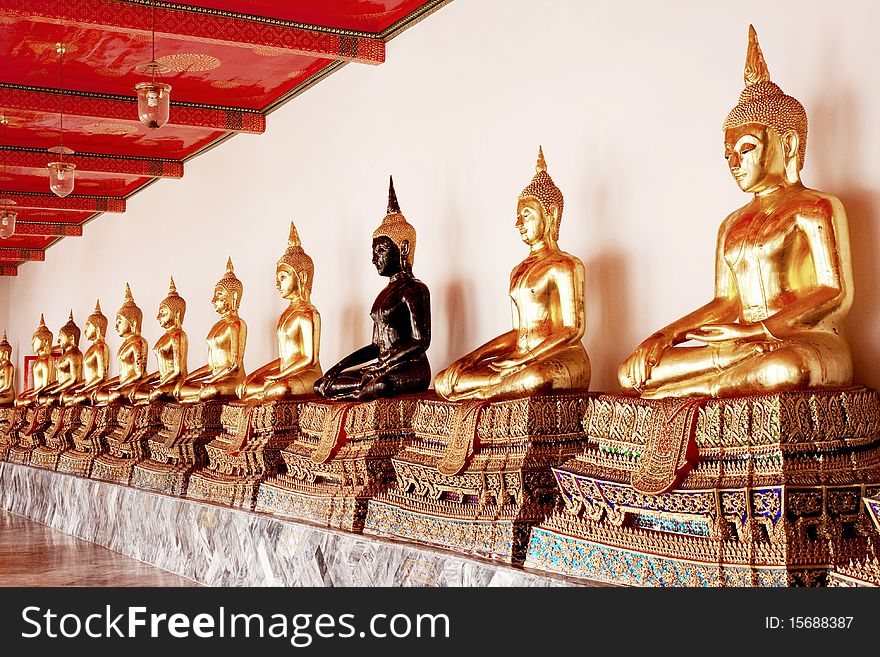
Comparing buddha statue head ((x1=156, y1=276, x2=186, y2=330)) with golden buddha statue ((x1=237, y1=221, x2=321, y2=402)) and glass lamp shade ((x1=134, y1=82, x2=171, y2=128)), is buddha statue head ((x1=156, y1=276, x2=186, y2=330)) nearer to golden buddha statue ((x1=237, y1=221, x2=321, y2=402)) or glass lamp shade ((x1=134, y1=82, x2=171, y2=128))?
golden buddha statue ((x1=237, y1=221, x2=321, y2=402))

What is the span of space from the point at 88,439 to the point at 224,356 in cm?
209

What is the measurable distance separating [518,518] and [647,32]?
6.87 ft

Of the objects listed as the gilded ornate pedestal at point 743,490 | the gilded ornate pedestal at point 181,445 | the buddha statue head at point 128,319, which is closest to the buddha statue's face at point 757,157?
the gilded ornate pedestal at point 743,490

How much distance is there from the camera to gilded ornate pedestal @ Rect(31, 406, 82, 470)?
880 cm

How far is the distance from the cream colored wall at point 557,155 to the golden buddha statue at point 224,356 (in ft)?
1.90

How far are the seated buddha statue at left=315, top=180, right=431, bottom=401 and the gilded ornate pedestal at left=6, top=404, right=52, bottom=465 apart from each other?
5.46m

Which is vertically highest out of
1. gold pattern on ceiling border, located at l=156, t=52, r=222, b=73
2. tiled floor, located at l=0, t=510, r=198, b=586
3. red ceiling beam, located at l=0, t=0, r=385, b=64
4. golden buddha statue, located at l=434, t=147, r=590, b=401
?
gold pattern on ceiling border, located at l=156, t=52, r=222, b=73

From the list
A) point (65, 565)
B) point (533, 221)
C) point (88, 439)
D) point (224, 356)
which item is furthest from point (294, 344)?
point (88, 439)

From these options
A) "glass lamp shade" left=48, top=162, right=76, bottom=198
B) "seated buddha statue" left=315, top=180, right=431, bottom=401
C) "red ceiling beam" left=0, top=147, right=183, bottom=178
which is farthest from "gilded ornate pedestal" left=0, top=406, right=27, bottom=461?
"seated buddha statue" left=315, top=180, right=431, bottom=401

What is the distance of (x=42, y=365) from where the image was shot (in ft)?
37.5

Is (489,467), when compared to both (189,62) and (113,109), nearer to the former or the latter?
(189,62)

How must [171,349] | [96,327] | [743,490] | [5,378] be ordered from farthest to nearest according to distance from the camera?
[5,378] < [96,327] < [171,349] < [743,490]

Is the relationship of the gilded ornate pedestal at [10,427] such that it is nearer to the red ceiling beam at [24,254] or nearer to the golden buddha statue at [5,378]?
the golden buddha statue at [5,378]

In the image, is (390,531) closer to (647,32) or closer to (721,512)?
(721,512)
